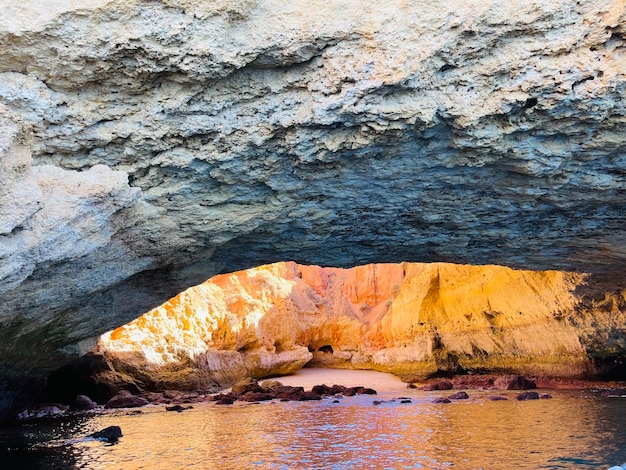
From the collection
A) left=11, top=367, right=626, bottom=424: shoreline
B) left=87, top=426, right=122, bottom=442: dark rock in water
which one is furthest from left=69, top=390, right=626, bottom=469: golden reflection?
left=11, top=367, right=626, bottom=424: shoreline

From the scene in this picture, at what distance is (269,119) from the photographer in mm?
7441

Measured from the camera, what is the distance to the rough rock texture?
6449 mm

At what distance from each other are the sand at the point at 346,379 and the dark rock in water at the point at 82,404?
799cm

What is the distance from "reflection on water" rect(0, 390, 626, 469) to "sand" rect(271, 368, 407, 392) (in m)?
8.46

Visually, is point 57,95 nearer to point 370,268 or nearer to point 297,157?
point 297,157

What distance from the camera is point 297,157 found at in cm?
794

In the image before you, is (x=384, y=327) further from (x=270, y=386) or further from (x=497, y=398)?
(x=497, y=398)

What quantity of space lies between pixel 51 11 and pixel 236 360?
756 inches

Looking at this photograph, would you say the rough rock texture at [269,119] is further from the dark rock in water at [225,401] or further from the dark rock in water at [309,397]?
the dark rock in water at [309,397]

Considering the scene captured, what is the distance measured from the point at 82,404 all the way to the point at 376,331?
646 inches

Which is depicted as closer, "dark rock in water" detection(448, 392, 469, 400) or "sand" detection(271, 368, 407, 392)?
"dark rock in water" detection(448, 392, 469, 400)

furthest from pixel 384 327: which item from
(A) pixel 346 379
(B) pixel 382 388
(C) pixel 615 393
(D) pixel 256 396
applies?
(C) pixel 615 393

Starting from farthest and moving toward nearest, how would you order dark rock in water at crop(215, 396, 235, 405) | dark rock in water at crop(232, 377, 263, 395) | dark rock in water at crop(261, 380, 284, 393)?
dark rock in water at crop(261, 380, 284, 393)
dark rock in water at crop(232, 377, 263, 395)
dark rock in water at crop(215, 396, 235, 405)

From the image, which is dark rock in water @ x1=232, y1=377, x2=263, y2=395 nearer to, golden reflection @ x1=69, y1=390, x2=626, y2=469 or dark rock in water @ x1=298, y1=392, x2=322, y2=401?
dark rock in water @ x1=298, y1=392, x2=322, y2=401
